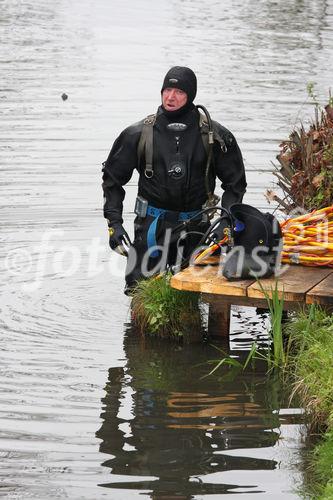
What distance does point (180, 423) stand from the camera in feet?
29.1

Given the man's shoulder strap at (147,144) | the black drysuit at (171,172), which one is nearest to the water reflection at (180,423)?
the black drysuit at (171,172)

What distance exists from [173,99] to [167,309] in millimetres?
1649

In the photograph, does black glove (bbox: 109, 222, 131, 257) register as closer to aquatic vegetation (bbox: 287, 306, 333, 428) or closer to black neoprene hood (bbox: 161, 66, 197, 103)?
black neoprene hood (bbox: 161, 66, 197, 103)

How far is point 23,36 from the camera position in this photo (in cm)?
2778

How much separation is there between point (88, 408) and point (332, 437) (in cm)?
188

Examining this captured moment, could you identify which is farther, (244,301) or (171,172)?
(171,172)

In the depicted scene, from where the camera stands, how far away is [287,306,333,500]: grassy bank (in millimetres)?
7801

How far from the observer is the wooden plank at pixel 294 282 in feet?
31.8

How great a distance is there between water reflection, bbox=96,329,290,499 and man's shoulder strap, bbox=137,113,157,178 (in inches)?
54.3

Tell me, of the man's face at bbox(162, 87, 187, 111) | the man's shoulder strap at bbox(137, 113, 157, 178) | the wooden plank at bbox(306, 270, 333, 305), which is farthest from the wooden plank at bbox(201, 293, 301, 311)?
the man's face at bbox(162, 87, 187, 111)

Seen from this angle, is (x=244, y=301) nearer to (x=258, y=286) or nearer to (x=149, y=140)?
(x=258, y=286)

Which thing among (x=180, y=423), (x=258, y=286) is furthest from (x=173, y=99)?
(x=180, y=423)

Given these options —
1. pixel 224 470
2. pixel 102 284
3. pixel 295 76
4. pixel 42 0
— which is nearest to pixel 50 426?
pixel 224 470

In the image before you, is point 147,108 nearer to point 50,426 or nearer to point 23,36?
point 23,36
